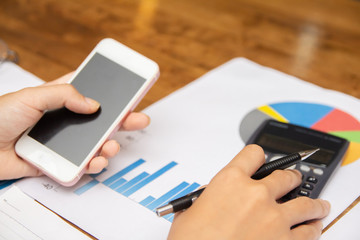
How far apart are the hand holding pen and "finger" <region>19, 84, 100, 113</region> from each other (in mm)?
191

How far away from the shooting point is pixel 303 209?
18.9 inches

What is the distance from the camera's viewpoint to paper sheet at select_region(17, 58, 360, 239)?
0.54 meters

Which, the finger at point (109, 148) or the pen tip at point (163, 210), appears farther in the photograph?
the finger at point (109, 148)

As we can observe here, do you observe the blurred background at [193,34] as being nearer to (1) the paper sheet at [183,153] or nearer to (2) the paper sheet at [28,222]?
(1) the paper sheet at [183,153]

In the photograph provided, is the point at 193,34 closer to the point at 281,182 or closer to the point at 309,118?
the point at 309,118

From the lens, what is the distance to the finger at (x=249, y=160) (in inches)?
19.1

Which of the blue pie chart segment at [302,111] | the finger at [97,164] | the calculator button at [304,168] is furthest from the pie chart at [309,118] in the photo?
the finger at [97,164]

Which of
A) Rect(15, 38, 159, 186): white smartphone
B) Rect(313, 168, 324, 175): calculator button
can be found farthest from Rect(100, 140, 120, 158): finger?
Rect(313, 168, 324, 175): calculator button

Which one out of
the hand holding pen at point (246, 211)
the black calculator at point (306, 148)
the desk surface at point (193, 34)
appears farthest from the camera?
the desk surface at point (193, 34)

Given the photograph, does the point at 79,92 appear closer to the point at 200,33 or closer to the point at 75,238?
the point at 75,238

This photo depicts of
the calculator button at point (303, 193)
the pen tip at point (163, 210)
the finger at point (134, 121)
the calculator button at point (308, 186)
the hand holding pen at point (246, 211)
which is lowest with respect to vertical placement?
the finger at point (134, 121)

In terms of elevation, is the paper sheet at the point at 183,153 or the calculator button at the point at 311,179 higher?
the calculator button at the point at 311,179

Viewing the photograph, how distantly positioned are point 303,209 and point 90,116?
280mm

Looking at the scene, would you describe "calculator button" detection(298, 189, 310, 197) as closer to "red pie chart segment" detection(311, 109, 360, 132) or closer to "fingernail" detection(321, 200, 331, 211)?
"fingernail" detection(321, 200, 331, 211)
